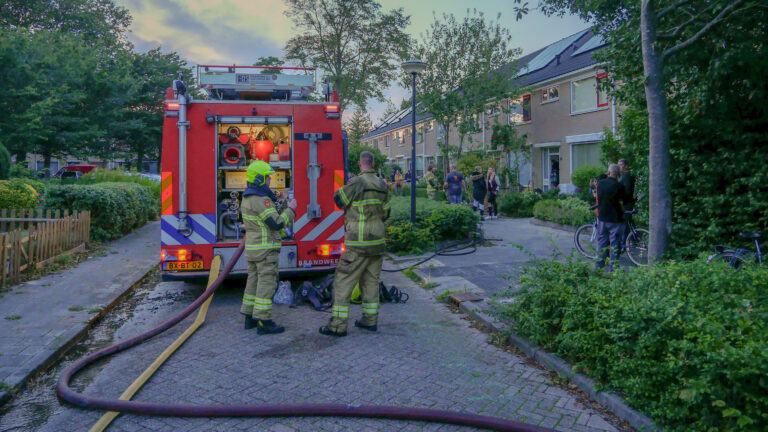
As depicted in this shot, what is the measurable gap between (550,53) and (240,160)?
2388 centimetres

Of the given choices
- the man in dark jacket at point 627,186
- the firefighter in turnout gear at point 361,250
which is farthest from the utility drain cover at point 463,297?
the man in dark jacket at point 627,186

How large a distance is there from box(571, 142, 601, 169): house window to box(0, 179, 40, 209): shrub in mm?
18142

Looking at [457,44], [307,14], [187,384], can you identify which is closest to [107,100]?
[307,14]

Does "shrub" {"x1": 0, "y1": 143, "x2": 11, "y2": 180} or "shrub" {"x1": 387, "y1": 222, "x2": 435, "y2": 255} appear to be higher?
"shrub" {"x1": 0, "y1": 143, "x2": 11, "y2": 180}

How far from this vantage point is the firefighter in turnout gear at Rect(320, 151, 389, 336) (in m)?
5.44

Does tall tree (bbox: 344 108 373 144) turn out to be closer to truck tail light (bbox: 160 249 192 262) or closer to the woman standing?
the woman standing

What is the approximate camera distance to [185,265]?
6582 mm

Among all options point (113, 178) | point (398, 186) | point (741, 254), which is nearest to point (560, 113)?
point (398, 186)

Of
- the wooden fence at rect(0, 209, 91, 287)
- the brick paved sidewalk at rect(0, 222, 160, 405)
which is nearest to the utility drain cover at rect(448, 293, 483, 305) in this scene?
the brick paved sidewalk at rect(0, 222, 160, 405)

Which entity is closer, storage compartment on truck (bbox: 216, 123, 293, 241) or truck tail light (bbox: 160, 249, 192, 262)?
truck tail light (bbox: 160, 249, 192, 262)

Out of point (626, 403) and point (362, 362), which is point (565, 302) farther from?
point (362, 362)

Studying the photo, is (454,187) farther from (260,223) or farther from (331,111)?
(260,223)

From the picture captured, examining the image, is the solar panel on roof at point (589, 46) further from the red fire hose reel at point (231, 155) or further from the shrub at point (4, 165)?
the shrub at point (4, 165)

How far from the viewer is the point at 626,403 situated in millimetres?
3479
